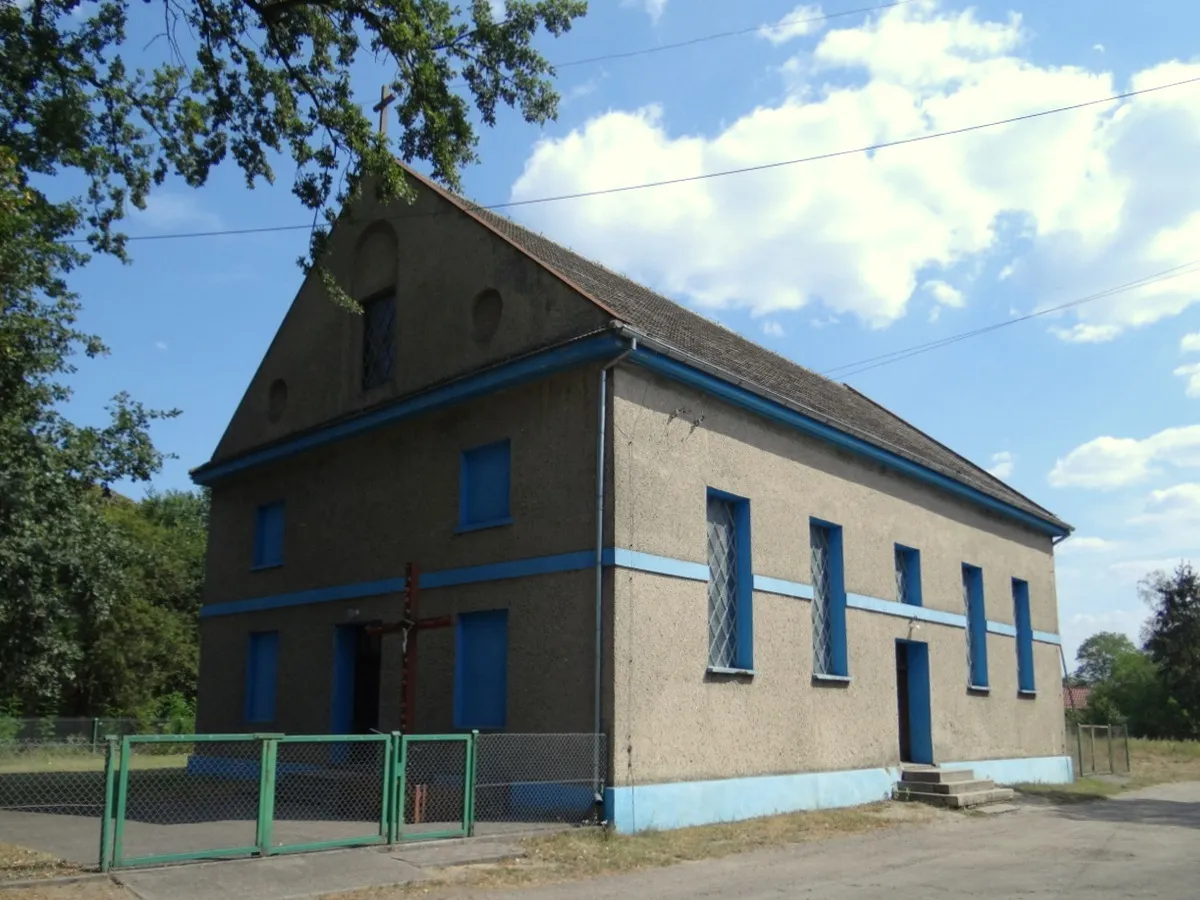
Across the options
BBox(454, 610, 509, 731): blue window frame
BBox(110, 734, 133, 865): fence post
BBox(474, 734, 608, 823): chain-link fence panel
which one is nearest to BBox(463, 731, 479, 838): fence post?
BBox(474, 734, 608, 823): chain-link fence panel

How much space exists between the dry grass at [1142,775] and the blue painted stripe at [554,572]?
3.74 m

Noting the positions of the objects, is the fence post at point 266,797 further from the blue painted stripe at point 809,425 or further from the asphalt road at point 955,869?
the blue painted stripe at point 809,425

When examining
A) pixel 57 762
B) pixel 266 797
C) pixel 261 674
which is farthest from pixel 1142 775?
pixel 57 762

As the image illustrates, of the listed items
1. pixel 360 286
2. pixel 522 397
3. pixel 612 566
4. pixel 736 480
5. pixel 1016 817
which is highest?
pixel 360 286

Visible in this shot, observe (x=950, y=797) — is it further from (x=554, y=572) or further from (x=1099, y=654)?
(x=1099, y=654)

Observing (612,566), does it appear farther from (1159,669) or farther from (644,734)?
(1159,669)

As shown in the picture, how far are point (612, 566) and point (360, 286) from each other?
862cm

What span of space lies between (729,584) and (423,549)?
15.2 ft

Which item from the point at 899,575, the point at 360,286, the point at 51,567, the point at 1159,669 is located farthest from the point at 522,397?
the point at 1159,669

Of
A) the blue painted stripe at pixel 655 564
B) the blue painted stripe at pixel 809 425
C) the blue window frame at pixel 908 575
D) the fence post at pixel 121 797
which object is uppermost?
the blue painted stripe at pixel 809 425

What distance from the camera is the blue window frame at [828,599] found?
55.7ft

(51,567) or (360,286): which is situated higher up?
(360,286)

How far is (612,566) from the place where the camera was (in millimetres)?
12977

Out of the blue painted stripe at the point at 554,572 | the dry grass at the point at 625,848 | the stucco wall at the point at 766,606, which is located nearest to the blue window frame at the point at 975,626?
the stucco wall at the point at 766,606
